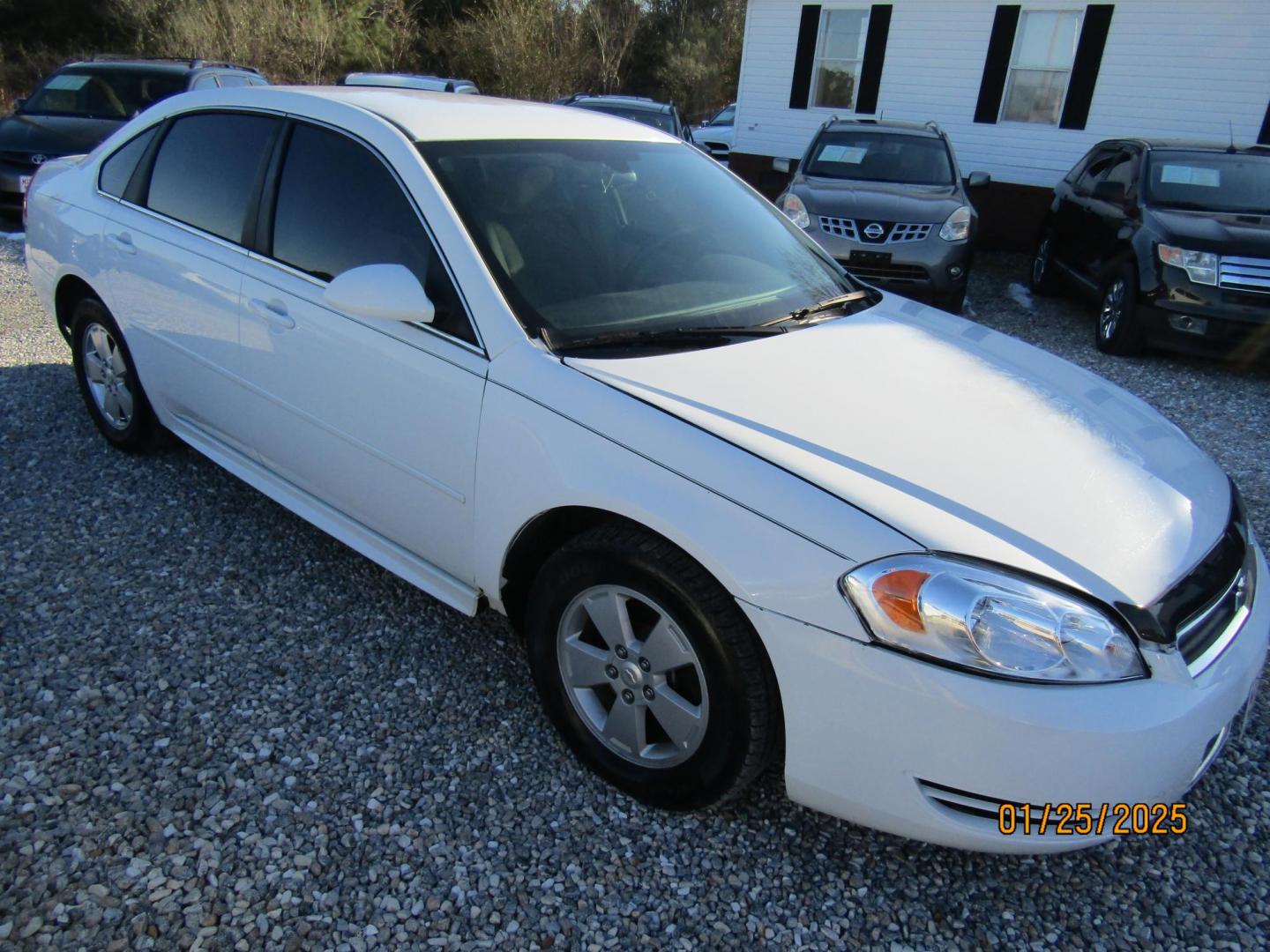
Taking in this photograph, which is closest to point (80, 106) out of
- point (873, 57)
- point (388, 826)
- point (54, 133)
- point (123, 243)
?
point (54, 133)

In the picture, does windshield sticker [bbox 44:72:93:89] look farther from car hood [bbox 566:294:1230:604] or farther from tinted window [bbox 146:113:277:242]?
car hood [bbox 566:294:1230:604]

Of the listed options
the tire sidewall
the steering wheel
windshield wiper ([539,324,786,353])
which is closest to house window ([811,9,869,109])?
the steering wheel

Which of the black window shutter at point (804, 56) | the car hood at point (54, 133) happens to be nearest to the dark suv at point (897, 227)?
the black window shutter at point (804, 56)

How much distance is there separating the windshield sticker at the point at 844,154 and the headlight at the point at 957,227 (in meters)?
1.67

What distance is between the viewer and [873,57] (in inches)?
525

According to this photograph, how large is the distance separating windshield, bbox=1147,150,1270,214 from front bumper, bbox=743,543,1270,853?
705 centimetres

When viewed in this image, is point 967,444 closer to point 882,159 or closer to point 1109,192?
point 1109,192

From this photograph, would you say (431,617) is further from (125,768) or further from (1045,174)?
(1045,174)

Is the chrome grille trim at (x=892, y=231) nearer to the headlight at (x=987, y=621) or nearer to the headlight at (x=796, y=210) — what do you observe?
the headlight at (x=796, y=210)

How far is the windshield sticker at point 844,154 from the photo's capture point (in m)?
9.21

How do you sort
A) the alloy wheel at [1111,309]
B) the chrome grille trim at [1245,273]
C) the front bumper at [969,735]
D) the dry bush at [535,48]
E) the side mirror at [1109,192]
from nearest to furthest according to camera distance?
the front bumper at [969,735] < the chrome grille trim at [1245,273] < the alloy wheel at [1111,309] < the side mirror at [1109,192] < the dry bush at [535,48]

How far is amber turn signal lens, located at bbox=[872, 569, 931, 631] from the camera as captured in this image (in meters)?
1.88

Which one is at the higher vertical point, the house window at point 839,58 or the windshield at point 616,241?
the house window at point 839,58

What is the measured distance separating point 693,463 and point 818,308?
3.95 ft
